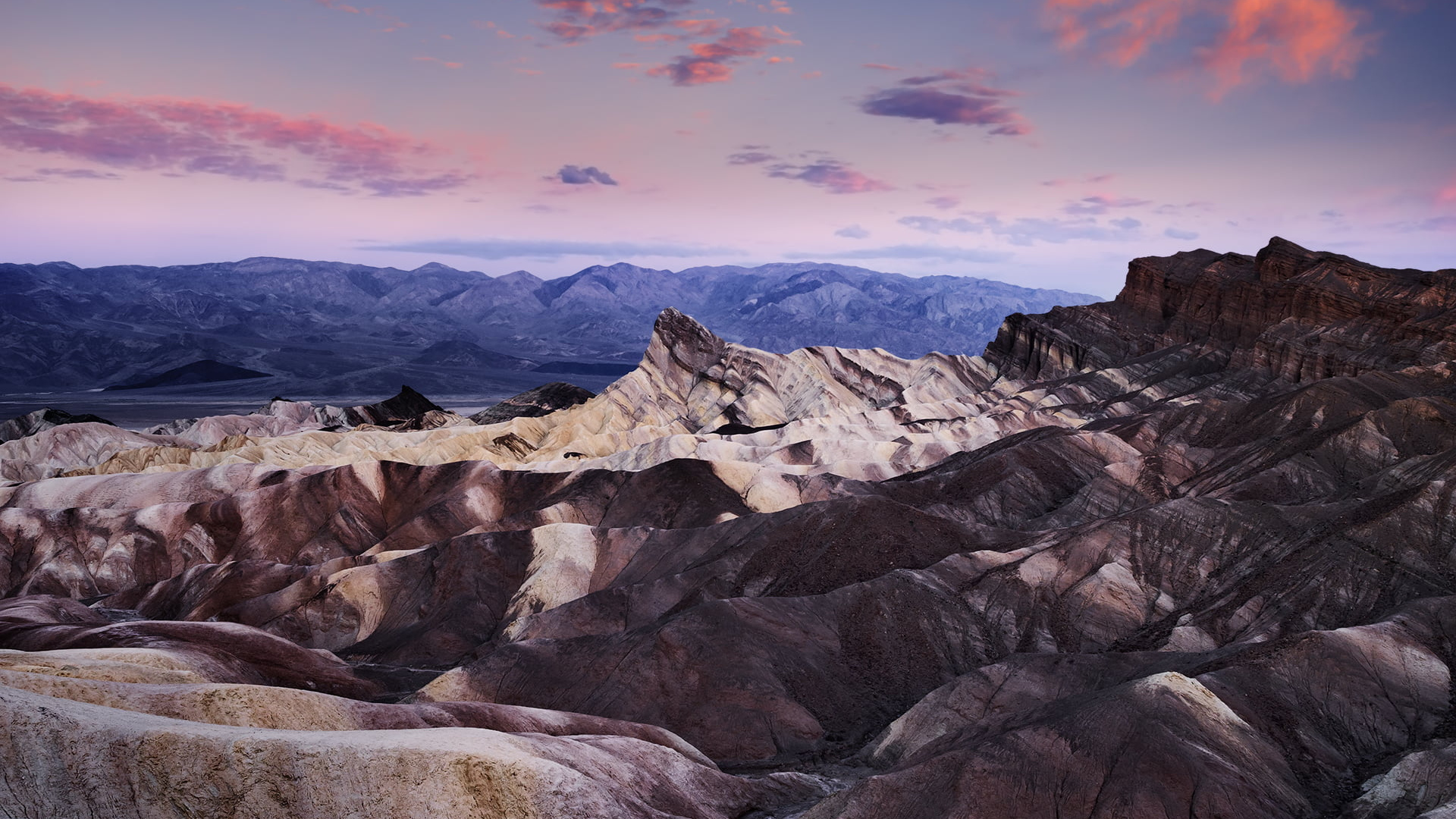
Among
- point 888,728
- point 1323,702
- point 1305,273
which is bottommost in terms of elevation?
point 888,728

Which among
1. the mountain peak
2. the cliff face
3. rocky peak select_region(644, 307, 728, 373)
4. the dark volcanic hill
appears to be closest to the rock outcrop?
rocky peak select_region(644, 307, 728, 373)

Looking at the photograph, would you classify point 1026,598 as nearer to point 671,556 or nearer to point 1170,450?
point 671,556

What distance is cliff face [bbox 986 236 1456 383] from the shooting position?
8650 cm

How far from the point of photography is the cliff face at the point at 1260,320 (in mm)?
86500

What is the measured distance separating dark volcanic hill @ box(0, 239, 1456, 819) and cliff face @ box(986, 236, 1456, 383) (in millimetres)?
456

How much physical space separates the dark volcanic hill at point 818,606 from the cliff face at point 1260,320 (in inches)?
18.0

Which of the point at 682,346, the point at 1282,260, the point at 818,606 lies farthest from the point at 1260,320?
the point at 818,606

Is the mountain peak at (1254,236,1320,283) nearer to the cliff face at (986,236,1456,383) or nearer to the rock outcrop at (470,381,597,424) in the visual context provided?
the cliff face at (986,236,1456,383)

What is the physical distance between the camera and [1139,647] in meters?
45.6

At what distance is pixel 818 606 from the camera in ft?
157

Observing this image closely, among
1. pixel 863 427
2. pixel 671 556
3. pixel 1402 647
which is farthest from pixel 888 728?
pixel 863 427

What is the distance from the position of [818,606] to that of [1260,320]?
241ft

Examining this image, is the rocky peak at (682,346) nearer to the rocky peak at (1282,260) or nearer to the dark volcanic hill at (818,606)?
the dark volcanic hill at (818,606)

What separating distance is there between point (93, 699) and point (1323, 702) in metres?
36.2
